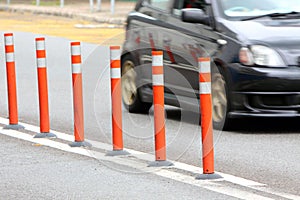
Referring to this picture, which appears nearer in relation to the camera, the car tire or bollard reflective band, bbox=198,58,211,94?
bollard reflective band, bbox=198,58,211,94

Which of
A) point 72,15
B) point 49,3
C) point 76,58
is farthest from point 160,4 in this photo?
point 49,3

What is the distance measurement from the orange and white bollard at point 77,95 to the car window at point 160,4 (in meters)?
2.52

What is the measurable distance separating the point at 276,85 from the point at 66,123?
2.48 metres

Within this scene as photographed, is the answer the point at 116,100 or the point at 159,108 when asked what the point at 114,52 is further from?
the point at 159,108

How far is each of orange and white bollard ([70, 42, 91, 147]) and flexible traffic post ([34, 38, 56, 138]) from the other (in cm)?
58

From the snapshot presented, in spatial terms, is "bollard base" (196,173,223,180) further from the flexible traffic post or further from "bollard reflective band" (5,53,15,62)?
"bollard reflective band" (5,53,15,62)

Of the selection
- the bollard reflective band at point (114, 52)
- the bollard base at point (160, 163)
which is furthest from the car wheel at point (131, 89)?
the bollard base at point (160, 163)

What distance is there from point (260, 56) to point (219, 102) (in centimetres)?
69

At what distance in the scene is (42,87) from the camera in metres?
10.7

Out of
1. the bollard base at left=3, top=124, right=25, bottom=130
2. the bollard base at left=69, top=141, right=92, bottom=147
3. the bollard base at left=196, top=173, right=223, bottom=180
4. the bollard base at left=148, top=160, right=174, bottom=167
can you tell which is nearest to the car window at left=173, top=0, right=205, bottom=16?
the bollard base at left=3, top=124, right=25, bottom=130

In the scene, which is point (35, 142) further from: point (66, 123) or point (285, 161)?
point (285, 161)

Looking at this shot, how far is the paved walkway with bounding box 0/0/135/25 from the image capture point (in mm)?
28688

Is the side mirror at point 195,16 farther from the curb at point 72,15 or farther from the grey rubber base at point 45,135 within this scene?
the curb at point 72,15

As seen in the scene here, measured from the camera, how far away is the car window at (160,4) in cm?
1238
